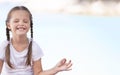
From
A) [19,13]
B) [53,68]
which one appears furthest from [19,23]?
[53,68]

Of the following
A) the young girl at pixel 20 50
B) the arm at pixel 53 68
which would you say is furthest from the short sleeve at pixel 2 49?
the arm at pixel 53 68

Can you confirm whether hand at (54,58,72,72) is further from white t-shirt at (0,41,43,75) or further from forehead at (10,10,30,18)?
forehead at (10,10,30,18)

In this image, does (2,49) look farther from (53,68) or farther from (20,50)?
(53,68)

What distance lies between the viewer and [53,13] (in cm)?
125

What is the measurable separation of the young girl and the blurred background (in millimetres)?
60

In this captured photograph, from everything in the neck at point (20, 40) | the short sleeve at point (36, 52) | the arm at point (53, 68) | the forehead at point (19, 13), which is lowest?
the arm at point (53, 68)

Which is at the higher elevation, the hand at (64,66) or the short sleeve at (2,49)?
the short sleeve at (2,49)

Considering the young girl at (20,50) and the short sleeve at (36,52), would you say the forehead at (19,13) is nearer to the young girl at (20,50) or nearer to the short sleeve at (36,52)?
the young girl at (20,50)

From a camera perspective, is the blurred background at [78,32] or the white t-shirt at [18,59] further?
the blurred background at [78,32]

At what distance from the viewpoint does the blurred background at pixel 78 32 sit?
1.19 m

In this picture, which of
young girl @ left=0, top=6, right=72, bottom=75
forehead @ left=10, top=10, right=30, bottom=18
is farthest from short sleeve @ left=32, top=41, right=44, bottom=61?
forehead @ left=10, top=10, right=30, bottom=18

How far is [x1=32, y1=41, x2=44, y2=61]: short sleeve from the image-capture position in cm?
109

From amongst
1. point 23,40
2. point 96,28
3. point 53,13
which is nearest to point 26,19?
point 23,40

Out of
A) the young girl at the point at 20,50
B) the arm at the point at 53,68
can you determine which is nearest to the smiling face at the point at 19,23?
the young girl at the point at 20,50
